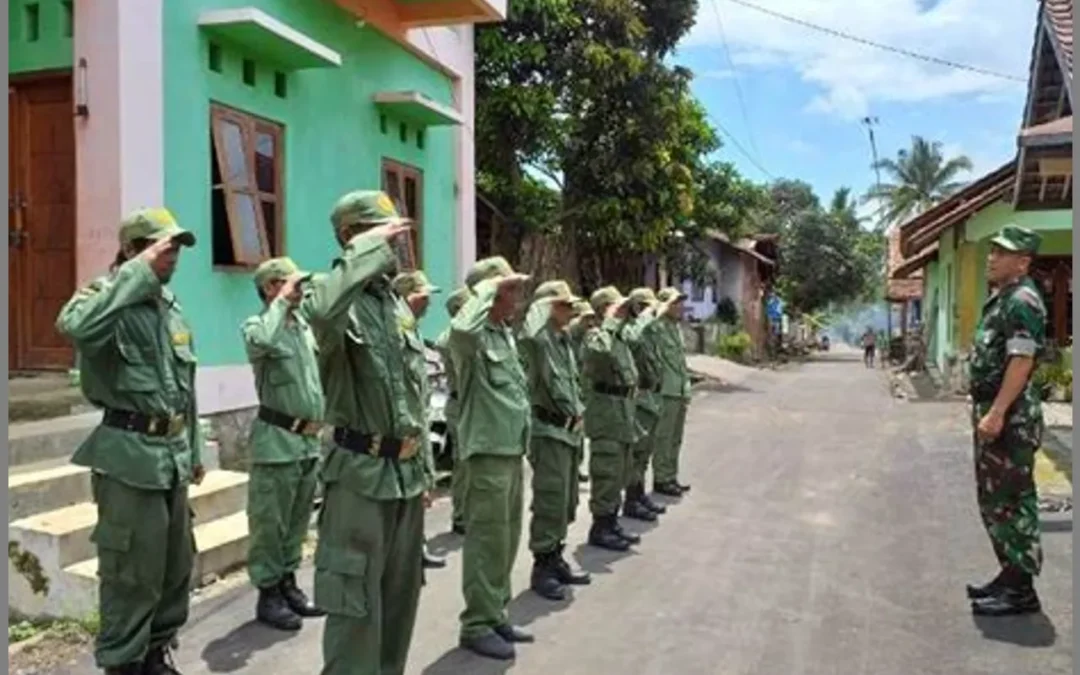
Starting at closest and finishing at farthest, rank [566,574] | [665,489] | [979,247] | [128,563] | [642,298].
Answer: [128,563] → [566,574] → [642,298] → [665,489] → [979,247]

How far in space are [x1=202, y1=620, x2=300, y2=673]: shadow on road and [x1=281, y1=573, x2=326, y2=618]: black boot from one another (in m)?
0.20

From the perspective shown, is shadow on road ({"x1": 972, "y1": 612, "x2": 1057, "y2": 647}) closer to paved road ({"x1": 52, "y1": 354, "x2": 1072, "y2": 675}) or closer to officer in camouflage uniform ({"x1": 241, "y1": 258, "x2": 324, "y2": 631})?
paved road ({"x1": 52, "y1": 354, "x2": 1072, "y2": 675})

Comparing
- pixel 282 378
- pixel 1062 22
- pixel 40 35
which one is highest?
pixel 1062 22

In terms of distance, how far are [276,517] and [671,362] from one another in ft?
14.1

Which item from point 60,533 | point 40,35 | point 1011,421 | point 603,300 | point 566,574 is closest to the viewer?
point 60,533

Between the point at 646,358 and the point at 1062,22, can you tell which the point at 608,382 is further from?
the point at 1062,22

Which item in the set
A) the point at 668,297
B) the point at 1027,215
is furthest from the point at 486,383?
the point at 1027,215

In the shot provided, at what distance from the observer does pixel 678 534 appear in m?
7.31

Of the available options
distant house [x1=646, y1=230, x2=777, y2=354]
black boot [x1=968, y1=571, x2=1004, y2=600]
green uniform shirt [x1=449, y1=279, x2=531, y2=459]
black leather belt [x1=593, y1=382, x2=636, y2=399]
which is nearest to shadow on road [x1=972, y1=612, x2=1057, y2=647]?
black boot [x1=968, y1=571, x2=1004, y2=600]

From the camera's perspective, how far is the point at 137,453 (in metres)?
4.07

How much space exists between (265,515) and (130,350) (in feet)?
4.57

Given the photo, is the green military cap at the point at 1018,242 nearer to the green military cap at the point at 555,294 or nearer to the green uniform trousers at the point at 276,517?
the green military cap at the point at 555,294

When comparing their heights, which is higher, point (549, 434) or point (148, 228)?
point (148, 228)

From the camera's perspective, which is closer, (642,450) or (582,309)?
(582,309)
